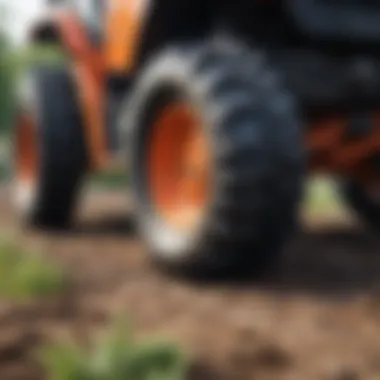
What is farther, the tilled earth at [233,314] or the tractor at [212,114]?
the tractor at [212,114]

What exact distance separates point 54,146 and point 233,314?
2012 mm

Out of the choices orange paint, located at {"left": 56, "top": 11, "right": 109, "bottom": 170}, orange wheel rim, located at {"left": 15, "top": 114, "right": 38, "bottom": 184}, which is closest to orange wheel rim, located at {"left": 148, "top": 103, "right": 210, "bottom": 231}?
orange paint, located at {"left": 56, "top": 11, "right": 109, "bottom": 170}

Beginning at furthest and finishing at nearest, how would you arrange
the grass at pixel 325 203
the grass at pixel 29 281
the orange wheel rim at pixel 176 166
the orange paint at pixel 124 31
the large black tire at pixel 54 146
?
the grass at pixel 325 203 < the large black tire at pixel 54 146 < the orange paint at pixel 124 31 < the orange wheel rim at pixel 176 166 < the grass at pixel 29 281

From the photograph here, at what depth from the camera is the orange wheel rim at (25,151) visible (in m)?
4.83

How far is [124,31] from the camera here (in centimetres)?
364

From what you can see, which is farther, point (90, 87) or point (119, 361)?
point (90, 87)

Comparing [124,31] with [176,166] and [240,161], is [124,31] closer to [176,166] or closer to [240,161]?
[176,166]

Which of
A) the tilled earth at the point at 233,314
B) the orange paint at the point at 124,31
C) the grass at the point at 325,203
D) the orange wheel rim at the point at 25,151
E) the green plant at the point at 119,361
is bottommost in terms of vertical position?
the grass at the point at 325,203

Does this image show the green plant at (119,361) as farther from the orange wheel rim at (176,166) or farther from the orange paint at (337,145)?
the orange paint at (337,145)

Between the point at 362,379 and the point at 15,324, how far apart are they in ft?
2.85

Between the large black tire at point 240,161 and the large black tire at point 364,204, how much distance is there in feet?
6.52

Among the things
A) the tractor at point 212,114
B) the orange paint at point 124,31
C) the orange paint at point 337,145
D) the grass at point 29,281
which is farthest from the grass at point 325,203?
the grass at point 29,281

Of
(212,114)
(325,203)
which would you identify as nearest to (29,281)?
(212,114)

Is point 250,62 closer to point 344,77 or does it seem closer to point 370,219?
point 344,77
